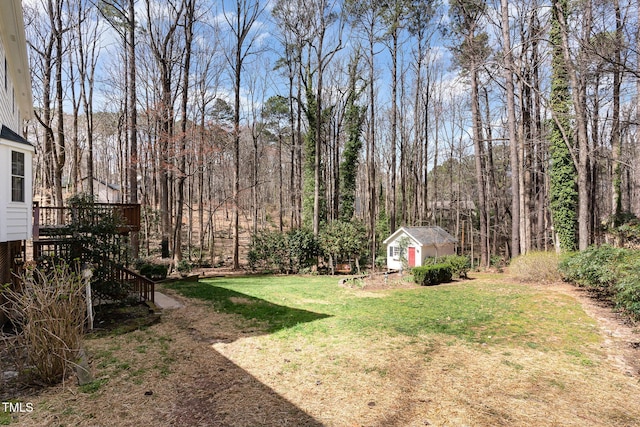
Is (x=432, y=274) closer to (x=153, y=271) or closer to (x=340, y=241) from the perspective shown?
(x=340, y=241)

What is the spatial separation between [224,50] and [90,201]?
15800 mm

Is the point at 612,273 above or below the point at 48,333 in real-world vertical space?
above

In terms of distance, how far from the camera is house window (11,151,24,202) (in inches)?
291

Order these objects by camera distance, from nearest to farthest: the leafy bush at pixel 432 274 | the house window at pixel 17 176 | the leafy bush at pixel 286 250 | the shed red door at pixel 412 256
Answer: the house window at pixel 17 176, the leafy bush at pixel 432 274, the leafy bush at pixel 286 250, the shed red door at pixel 412 256

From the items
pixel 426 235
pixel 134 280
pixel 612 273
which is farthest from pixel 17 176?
pixel 426 235

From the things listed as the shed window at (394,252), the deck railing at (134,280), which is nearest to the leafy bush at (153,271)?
the deck railing at (134,280)

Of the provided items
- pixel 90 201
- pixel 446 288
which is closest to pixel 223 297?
pixel 90 201

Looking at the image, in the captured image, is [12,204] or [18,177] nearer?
[12,204]

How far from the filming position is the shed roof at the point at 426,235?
20.1 m

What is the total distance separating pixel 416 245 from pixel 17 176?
59.4 ft

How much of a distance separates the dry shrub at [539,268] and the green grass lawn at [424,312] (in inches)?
44.4

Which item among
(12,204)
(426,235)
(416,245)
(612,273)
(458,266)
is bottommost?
(458,266)

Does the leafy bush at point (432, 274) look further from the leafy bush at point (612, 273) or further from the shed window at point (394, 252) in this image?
the shed window at point (394, 252)

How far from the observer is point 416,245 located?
19922 mm
